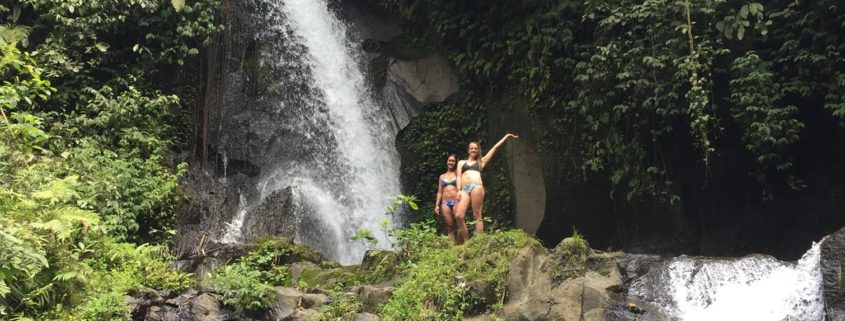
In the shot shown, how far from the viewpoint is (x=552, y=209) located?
1214 cm

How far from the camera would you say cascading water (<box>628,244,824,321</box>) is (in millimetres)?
7207

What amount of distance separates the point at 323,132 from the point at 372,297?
657cm

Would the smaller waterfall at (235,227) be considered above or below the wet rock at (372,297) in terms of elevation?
above

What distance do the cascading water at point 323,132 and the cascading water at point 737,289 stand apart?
5.89 m

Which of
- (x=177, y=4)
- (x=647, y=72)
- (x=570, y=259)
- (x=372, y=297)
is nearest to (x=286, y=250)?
(x=372, y=297)

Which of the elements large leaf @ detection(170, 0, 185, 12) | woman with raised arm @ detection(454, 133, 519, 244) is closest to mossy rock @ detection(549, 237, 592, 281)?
woman with raised arm @ detection(454, 133, 519, 244)

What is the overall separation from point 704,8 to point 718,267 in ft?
14.1

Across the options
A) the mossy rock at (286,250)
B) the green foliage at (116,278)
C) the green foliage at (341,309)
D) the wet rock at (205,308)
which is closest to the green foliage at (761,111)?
the green foliage at (341,309)

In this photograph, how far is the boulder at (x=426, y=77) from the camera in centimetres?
1424

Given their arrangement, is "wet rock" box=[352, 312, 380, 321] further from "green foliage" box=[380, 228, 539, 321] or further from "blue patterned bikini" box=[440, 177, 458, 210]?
"blue patterned bikini" box=[440, 177, 458, 210]

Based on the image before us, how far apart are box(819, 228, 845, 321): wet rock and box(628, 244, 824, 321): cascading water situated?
39 centimetres

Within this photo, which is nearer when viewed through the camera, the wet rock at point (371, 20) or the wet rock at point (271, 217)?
the wet rock at point (271, 217)

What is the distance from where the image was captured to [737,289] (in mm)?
7691

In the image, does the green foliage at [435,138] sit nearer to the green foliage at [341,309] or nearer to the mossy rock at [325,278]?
the mossy rock at [325,278]
